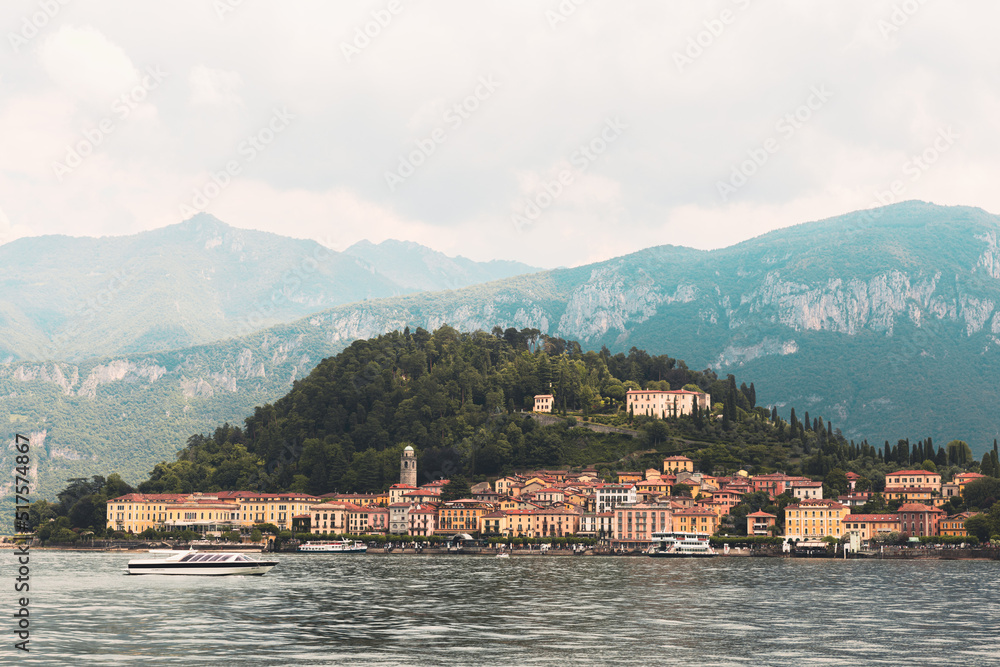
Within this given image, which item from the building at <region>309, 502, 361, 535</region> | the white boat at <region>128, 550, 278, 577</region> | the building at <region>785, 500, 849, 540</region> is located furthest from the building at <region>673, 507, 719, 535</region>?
the white boat at <region>128, 550, 278, 577</region>

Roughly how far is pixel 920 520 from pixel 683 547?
104 feet

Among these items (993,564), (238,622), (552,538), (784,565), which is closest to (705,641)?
(238,622)

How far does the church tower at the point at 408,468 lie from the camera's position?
18988 centimetres

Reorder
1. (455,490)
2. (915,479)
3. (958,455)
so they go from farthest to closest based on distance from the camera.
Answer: (958,455)
(455,490)
(915,479)

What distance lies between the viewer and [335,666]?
42.8m

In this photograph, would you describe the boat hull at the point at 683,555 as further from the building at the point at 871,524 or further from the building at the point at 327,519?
the building at the point at 327,519

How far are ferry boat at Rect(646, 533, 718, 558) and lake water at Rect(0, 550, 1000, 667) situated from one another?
4385 cm

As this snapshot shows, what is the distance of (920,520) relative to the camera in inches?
5955

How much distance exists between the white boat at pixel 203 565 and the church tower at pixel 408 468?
86.0m

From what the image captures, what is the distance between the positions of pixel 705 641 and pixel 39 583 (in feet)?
180

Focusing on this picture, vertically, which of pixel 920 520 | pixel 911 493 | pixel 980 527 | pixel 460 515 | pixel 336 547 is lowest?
pixel 336 547

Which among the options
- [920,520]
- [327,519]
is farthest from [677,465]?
[327,519]

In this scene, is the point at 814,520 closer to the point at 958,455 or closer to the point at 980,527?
the point at 980,527

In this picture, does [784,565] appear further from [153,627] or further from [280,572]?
[153,627]
